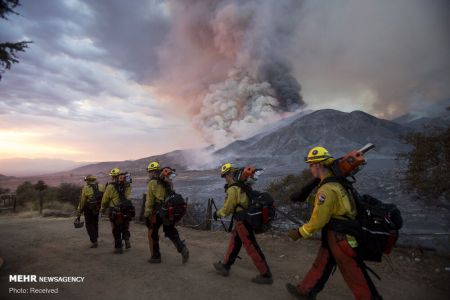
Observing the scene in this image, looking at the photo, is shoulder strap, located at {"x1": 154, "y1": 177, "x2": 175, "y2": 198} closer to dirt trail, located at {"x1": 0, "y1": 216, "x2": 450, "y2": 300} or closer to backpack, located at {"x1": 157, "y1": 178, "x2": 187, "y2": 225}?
backpack, located at {"x1": 157, "y1": 178, "x2": 187, "y2": 225}

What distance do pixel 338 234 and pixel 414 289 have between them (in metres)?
2.84

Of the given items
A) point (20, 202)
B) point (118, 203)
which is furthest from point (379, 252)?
point (20, 202)

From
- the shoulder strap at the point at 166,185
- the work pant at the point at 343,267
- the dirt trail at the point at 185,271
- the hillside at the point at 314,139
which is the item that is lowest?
the dirt trail at the point at 185,271


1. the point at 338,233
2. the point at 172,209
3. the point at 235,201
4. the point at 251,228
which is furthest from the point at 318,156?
the point at 172,209

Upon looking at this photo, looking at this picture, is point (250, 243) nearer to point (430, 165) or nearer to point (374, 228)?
point (374, 228)

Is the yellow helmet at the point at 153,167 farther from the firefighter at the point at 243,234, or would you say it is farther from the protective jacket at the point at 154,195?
the firefighter at the point at 243,234

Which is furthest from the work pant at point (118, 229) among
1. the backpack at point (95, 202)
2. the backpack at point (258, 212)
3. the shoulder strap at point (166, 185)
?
the backpack at point (258, 212)

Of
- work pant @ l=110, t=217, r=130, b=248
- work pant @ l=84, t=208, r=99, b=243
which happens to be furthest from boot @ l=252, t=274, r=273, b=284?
work pant @ l=84, t=208, r=99, b=243

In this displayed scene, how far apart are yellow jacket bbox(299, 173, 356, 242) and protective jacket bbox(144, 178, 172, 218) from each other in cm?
341

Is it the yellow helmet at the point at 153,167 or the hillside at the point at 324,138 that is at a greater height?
the hillside at the point at 324,138

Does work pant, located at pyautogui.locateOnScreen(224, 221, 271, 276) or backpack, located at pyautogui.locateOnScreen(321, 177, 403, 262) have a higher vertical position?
backpack, located at pyautogui.locateOnScreen(321, 177, 403, 262)

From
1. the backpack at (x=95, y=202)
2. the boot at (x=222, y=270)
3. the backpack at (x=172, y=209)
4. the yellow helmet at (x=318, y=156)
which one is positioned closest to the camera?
the yellow helmet at (x=318, y=156)

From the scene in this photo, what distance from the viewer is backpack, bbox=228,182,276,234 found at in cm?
507

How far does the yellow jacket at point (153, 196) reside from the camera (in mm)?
6340
